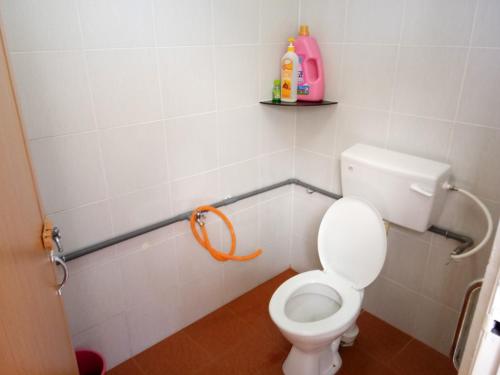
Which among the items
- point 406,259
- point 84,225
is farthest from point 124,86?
point 406,259

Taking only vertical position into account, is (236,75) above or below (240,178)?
above

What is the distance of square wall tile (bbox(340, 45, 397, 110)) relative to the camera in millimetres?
1712

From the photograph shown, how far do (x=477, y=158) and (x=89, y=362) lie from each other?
1845 millimetres

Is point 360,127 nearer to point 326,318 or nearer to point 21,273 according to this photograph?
point 326,318

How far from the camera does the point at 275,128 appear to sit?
210 centimetres

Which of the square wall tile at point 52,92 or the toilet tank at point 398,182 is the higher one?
the square wall tile at point 52,92

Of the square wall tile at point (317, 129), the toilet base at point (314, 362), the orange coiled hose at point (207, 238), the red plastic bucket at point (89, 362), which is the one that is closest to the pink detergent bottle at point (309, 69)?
the square wall tile at point (317, 129)

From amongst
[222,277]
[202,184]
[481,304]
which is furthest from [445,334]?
[481,304]

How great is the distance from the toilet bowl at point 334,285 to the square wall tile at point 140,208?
0.65 meters

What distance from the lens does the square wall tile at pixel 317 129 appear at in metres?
2.02

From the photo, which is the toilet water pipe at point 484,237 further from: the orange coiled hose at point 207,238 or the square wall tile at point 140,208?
the square wall tile at point 140,208

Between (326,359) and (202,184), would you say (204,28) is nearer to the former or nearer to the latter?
(202,184)

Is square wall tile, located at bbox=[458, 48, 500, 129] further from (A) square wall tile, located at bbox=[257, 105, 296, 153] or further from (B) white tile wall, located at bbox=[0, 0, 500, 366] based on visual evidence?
(A) square wall tile, located at bbox=[257, 105, 296, 153]

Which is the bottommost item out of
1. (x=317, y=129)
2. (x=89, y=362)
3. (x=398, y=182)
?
(x=89, y=362)
